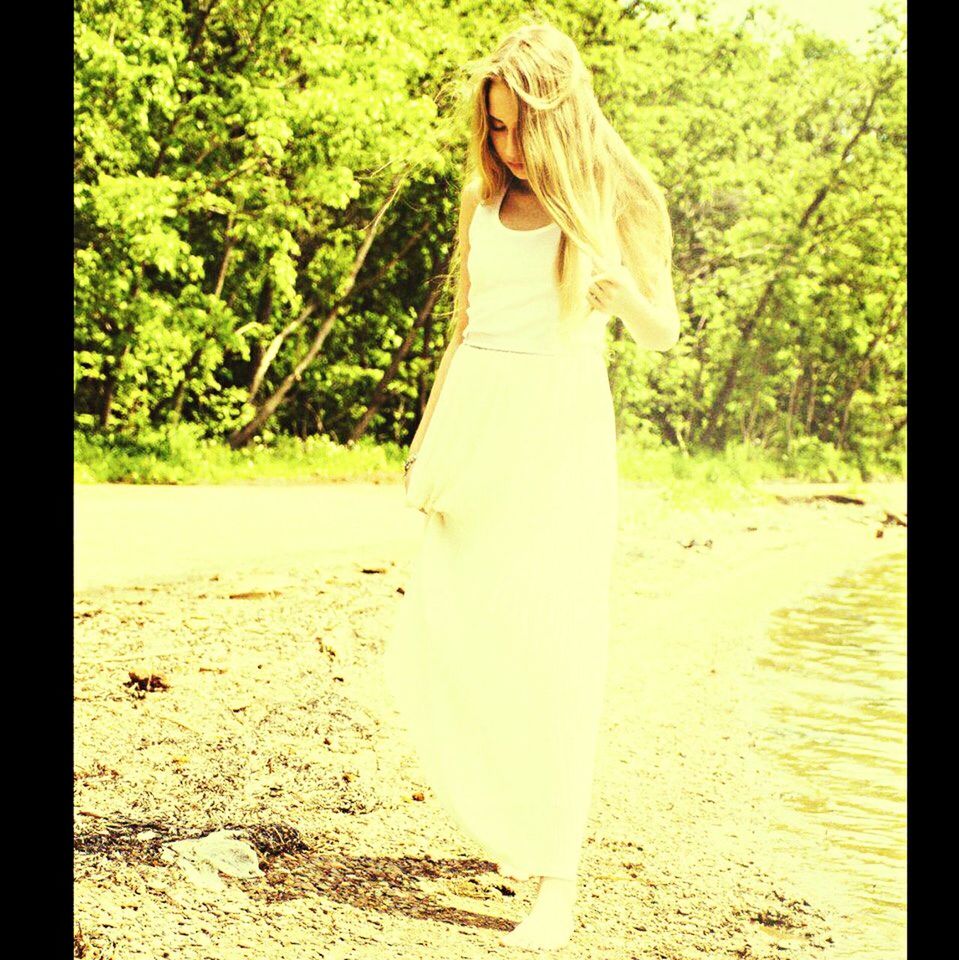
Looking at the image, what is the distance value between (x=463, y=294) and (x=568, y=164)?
1.58ft

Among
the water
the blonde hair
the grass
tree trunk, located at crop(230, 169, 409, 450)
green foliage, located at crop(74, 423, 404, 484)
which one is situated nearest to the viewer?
the blonde hair

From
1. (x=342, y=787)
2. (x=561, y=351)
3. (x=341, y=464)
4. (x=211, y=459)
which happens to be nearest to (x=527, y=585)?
(x=561, y=351)

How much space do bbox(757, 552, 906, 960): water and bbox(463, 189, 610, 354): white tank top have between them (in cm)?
168

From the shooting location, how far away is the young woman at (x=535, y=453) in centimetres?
333

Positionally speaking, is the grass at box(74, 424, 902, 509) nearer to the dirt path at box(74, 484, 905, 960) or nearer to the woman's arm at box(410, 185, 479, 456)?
the dirt path at box(74, 484, 905, 960)

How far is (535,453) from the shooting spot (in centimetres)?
345

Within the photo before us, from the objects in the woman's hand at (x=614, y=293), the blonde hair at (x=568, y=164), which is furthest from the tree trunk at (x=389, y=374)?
the woman's hand at (x=614, y=293)

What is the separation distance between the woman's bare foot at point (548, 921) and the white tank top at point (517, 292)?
1.31m

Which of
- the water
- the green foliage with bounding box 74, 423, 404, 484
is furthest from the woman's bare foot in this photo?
the green foliage with bounding box 74, 423, 404, 484

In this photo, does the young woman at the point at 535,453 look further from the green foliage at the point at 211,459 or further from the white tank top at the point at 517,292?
the green foliage at the point at 211,459

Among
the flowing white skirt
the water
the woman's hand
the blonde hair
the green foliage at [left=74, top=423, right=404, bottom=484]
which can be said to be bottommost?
the water

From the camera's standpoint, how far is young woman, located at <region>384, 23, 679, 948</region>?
3.33 meters

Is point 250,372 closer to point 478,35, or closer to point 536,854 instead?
point 478,35

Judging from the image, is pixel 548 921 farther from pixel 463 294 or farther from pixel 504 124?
pixel 504 124
